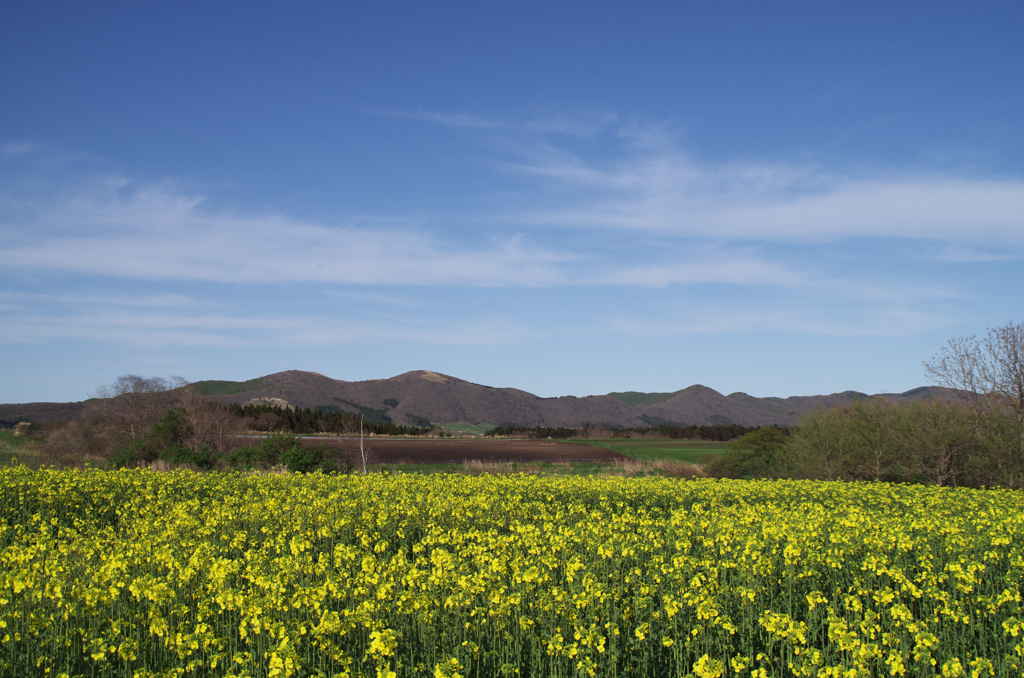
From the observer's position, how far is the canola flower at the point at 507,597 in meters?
5.56

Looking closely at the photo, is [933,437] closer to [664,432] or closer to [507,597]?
[507,597]

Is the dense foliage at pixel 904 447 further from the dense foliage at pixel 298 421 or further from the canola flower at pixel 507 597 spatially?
the dense foliage at pixel 298 421

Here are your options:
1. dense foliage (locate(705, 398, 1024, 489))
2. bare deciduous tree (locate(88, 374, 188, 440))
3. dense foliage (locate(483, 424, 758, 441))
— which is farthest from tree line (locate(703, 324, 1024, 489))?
dense foliage (locate(483, 424, 758, 441))

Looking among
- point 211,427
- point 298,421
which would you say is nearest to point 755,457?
point 211,427

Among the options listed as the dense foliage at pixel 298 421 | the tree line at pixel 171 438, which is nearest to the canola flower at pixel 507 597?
the tree line at pixel 171 438

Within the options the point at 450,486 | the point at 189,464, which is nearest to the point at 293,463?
the point at 189,464

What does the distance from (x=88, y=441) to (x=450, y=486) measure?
1506 inches

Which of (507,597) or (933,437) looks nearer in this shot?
(507,597)

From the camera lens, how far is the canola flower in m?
5.56

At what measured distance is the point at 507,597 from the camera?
6141 mm

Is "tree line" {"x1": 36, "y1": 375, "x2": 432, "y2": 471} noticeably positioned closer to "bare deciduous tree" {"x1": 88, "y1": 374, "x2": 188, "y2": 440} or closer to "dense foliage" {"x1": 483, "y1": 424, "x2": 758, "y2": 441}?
"bare deciduous tree" {"x1": 88, "y1": 374, "x2": 188, "y2": 440}

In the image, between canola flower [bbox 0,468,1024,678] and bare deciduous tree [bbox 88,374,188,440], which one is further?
bare deciduous tree [bbox 88,374,188,440]

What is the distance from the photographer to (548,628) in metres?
6.28

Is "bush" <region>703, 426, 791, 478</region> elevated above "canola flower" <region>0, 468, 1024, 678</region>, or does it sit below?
below
